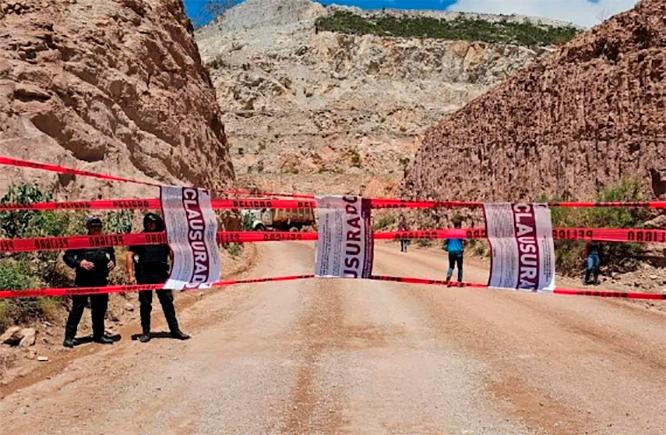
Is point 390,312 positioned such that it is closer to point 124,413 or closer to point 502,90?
point 124,413

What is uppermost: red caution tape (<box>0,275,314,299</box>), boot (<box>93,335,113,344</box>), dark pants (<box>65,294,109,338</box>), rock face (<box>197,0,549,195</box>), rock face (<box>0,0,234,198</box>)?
rock face (<box>197,0,549,195</box>)

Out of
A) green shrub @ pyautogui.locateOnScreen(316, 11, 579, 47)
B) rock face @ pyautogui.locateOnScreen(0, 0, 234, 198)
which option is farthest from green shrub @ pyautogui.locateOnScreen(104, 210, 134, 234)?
green shrub @ pyautogui.locateOnScreen(316, 11, 579, 47)

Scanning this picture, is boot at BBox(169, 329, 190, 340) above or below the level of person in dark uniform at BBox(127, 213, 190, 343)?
below

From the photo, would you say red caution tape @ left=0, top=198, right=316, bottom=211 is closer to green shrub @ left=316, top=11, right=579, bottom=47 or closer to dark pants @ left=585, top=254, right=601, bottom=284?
dark pants @ left=585, top=254, right=601, bottom=284

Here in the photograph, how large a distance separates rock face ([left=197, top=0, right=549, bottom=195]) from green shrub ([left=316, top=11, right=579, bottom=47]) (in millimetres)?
3552

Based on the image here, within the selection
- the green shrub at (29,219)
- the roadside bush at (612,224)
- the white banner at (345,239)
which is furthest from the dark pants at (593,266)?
the green shrub at (29,219)

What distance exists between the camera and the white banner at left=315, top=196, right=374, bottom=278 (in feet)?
22.3

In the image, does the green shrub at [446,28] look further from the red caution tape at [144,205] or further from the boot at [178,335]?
the red caution tape at [144,205]

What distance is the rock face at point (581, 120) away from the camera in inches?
641

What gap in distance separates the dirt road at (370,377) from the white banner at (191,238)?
3.11ft

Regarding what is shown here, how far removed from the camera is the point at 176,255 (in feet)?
24.0

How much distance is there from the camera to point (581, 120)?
62.7ft

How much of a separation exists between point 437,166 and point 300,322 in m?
23.3

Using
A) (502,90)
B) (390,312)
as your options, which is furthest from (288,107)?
(390,312)
